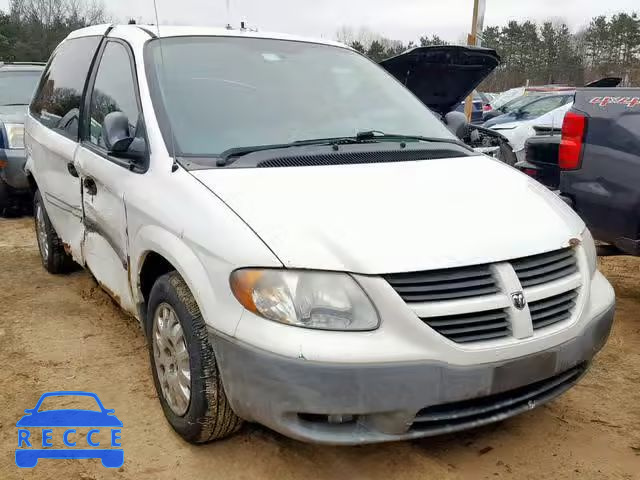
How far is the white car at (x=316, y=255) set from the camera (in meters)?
2.20

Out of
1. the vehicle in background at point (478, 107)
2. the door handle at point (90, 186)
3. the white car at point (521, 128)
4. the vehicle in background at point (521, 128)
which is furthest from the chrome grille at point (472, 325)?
the vehicle in background at point (478, 107)

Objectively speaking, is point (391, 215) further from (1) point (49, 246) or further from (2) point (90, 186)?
(1) point (49, 246)

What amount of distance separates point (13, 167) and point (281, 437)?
579 cm

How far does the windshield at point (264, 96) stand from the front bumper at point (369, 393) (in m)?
1.13

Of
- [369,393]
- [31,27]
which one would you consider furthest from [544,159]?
[31,27]

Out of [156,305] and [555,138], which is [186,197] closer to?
[156,305]

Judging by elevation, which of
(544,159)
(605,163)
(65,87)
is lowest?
(544,159)

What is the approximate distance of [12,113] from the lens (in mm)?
7648

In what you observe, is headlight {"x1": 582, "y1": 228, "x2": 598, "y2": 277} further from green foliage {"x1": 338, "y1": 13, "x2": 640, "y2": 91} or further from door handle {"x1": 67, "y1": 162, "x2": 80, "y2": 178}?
green foliage {"x1": 338, "y1": 13, "x2": 640, "y2": 91}

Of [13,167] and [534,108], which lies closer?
[13,167]

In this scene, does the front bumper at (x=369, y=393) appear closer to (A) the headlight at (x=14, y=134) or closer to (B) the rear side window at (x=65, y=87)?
(B) the rear side window at (x=65, y=87)

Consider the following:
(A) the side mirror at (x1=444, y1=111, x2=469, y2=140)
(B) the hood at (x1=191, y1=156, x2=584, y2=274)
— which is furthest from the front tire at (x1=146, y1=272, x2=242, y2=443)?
(A) the side mirror at (x1=444, y1=111, x2=469, y2=140)

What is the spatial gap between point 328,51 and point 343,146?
104cm

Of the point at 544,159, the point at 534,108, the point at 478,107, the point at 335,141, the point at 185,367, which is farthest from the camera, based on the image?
the point at 478,107
